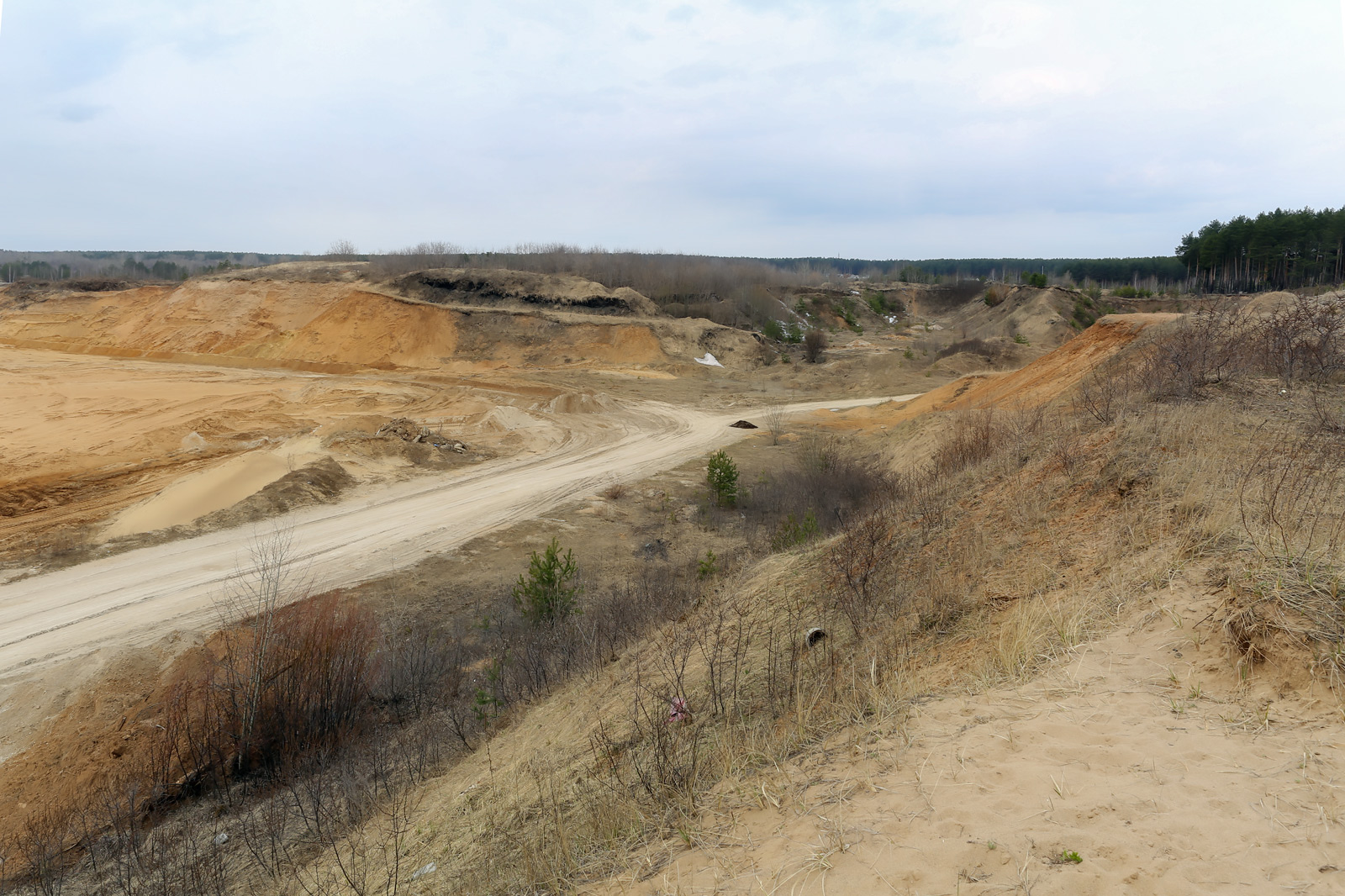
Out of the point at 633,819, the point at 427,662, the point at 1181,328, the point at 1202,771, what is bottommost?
the point at 427,662

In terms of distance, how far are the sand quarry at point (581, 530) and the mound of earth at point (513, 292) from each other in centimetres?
30

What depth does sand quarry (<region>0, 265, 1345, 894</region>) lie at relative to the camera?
3400mm

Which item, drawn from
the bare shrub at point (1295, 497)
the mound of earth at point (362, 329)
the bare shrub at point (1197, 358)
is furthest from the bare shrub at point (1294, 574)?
the mound of earth at point (362, 329)

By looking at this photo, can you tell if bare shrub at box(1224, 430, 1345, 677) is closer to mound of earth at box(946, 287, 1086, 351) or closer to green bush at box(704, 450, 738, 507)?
green bush at box(704, 450, 738, 507)

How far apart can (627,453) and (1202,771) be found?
21.4 m

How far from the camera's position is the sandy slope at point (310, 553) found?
37.6 feet

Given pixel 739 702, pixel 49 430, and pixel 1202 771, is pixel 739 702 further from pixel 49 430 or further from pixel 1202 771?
pixel 49 430

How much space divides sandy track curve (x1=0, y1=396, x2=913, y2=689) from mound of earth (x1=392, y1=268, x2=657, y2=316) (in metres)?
25.2

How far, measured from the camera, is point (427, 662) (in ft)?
36.3

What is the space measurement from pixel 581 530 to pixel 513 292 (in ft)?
115

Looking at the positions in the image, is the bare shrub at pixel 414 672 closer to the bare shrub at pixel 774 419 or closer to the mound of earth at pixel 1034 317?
the bare shrub at pixel 774 419

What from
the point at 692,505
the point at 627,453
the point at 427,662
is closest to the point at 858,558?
the point at 427,662

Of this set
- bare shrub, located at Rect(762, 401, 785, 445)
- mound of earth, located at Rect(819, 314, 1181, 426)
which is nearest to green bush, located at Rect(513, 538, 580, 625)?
mound of earth, located at Rect(819, 314, 1181, 426)

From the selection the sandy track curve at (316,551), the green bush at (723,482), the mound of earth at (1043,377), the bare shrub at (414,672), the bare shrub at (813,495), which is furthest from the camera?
the mound of earth at (1043,377)
